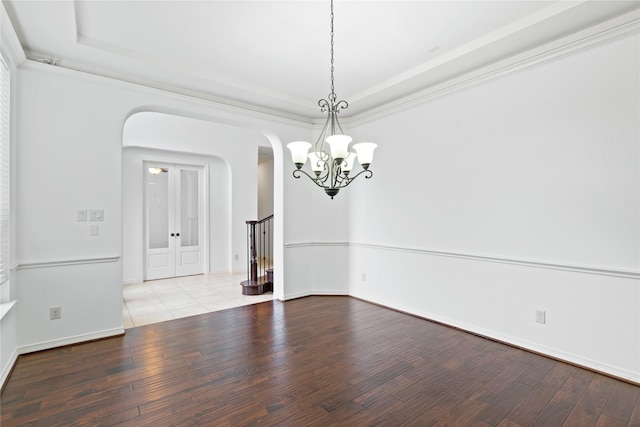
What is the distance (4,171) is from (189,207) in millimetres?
4169

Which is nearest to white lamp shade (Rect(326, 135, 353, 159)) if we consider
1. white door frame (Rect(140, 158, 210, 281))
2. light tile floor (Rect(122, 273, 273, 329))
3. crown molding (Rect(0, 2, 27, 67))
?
crown molding (Rect(0, 2, 27, 67))

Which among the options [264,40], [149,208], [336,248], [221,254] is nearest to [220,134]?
[149,208]

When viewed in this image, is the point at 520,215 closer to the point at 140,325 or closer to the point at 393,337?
the point at 393,337

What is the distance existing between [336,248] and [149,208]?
4.01 meters

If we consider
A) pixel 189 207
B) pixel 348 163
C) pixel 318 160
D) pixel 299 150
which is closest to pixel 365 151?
pixel 348 163

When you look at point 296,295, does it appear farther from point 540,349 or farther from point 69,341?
point 540,349

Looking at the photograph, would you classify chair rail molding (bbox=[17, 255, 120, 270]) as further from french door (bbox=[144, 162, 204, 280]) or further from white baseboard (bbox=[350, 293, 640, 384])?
white baseboard (bbox=[350, 293, 640, 384])

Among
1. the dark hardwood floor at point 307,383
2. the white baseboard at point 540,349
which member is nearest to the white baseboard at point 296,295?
the dark hardwood floor at point 307,383

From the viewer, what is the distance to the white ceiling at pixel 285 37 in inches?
97.7

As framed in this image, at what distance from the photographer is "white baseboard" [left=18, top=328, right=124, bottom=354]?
2.99m

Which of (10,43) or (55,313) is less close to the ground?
(10,43)

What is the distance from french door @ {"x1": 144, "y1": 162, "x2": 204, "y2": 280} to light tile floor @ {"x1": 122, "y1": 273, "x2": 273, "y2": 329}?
0.34 m

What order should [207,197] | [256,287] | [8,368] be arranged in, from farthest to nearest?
A: [207,197] < [256,287] < [8,368]

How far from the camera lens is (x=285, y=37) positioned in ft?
9.56
